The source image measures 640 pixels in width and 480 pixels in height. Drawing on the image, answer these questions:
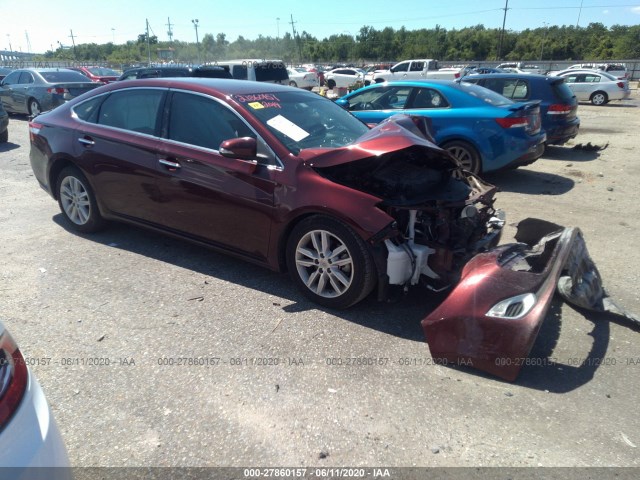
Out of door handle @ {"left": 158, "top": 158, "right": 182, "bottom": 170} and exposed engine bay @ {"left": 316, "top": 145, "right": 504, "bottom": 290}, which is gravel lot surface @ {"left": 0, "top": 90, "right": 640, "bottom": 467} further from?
door handle @ {"left": 158, "top": 158, "right": 182, "bottom": 170}

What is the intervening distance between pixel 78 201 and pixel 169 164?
1.61 meters

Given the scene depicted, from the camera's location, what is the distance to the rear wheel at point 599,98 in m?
22.4

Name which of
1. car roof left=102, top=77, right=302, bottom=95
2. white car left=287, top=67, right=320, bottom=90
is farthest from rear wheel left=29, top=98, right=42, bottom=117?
white car left=287, top=67, right=320, bottom=90

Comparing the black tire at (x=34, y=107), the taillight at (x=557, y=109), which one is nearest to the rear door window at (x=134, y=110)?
the taillight at (x=557, y=109)

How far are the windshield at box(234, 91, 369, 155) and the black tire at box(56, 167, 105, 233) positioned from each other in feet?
6.97

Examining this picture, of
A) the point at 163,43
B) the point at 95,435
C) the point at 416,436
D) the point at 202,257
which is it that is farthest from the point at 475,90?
the point at 163,43

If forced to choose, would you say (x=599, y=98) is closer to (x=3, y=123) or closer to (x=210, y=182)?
(x=3, y=123)

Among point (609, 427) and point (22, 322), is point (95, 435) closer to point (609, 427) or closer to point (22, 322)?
point (22, 322)

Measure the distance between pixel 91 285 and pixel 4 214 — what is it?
2.91 m

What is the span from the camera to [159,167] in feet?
14.5

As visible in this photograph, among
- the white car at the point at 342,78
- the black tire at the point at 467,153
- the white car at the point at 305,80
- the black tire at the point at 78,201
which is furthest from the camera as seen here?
the white car at the point at 342,78

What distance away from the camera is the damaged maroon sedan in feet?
10.2

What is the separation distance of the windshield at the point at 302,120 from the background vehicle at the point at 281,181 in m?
0.02

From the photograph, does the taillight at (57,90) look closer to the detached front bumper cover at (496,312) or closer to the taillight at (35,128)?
the taillight at (35,128)
